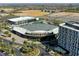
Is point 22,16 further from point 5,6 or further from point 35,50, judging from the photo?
point 35,50

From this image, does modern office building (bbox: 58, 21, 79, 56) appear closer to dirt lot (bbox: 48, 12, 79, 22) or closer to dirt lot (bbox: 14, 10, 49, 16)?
dirt lot (bbox: 48, 12, 79, 22)

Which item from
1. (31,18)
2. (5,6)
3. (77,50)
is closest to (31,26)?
(31,18)

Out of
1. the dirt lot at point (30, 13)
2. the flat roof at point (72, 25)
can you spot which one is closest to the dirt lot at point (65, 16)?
the flat roof at point (72, 25)

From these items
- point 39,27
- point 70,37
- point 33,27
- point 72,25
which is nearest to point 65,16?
point 72,25

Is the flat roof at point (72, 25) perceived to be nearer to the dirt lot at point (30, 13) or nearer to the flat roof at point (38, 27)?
the flat roof at point (38, 27)

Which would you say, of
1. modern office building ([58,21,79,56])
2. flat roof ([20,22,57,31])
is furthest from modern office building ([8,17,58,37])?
modern office building ([58,21,79,56])
